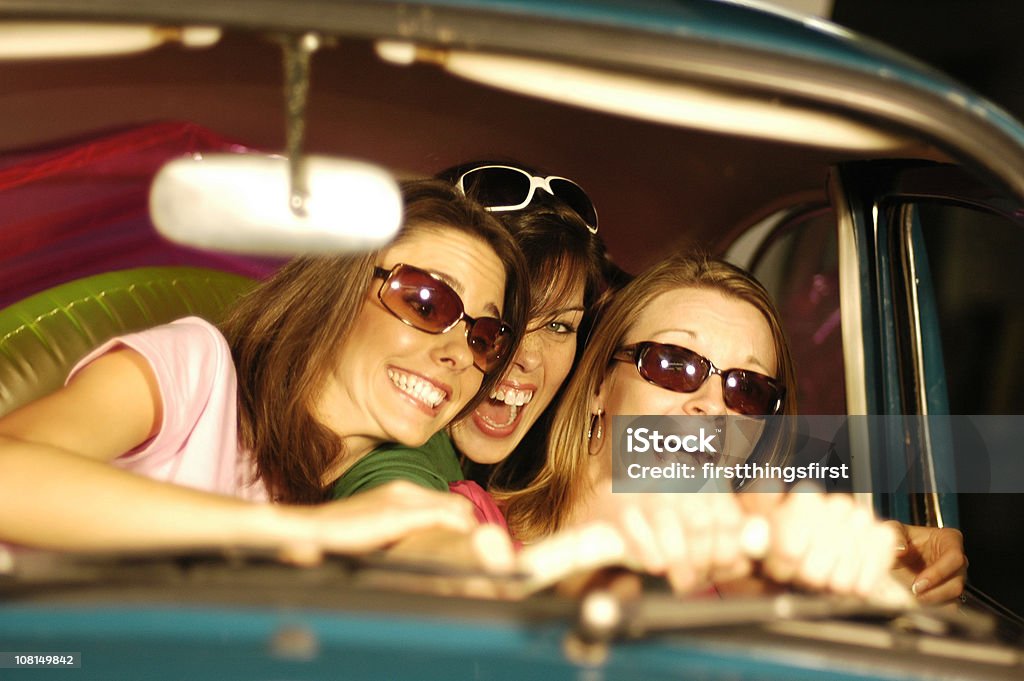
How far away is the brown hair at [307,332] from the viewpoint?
1503mm

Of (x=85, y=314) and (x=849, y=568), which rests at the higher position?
(x=85, y=314)

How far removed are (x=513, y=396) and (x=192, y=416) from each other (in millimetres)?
678

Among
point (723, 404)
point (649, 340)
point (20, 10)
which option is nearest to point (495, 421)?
point (649, 340)

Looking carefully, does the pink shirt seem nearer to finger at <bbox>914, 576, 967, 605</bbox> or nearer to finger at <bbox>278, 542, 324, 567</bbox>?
finger at <bbox>278, 542, 324, 567</bbox>

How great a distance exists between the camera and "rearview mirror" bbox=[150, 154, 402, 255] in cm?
90

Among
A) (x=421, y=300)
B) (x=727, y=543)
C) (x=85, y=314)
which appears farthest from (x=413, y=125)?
(x=85, y=314)

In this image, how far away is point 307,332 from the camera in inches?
64.7

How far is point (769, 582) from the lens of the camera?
976 mm

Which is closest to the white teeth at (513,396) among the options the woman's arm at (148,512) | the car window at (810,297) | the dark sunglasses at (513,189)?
the dark sunglasses at (513,189)

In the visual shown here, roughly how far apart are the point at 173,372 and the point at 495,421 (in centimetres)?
69

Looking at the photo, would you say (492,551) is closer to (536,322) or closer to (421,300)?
(421,300)

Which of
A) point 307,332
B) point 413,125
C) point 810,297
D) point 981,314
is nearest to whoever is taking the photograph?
point 413,125

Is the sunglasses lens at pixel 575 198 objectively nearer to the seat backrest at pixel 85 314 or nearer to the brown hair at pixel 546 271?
the brown hair at pixel 546 271

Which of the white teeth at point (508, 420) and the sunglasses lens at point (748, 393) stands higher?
the white teeth at point (508, 420)
